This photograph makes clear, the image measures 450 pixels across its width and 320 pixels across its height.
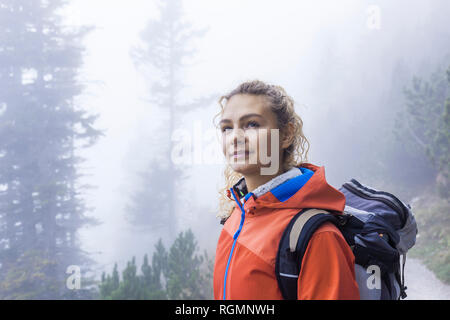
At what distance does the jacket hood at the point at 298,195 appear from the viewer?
972mm

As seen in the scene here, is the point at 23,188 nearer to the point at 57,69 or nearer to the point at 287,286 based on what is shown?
the point at 57,69

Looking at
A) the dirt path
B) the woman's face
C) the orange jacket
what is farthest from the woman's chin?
the dirt path

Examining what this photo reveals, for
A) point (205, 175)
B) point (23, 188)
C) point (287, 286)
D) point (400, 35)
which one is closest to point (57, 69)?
point (23, 188)

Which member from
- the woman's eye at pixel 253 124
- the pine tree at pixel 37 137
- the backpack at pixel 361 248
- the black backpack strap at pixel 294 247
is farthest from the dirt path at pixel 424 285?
the pine tree at pixel 37 137

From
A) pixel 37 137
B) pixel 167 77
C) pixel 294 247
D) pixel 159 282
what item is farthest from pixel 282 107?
pixel 167 77

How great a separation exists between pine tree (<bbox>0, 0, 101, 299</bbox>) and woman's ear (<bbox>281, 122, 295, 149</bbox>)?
10.9 meters

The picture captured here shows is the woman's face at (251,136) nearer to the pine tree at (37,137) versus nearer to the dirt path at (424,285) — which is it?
the dirt path at (424,285)

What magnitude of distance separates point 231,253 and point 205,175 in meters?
26.7

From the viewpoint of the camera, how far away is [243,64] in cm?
2988

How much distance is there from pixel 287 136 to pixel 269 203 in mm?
356

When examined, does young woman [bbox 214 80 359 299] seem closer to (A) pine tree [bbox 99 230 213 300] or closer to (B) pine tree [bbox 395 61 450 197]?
(A) pine tree [bbox 99 230 213 300]

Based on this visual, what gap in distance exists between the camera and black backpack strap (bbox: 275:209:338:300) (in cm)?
88

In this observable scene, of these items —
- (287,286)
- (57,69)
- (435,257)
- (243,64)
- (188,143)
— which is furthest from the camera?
(243,64)

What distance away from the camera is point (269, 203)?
1.06m
